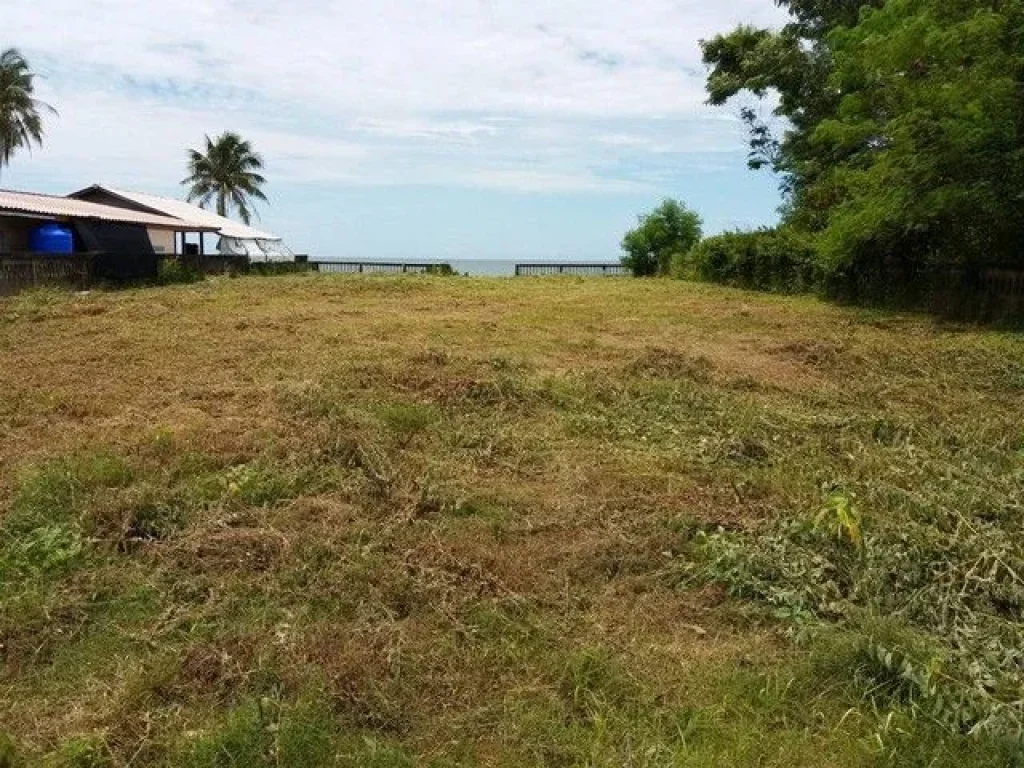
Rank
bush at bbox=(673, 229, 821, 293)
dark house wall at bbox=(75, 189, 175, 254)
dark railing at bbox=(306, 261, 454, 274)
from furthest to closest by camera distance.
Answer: dark railing at bbox=(306, 261, 454, 274) < dark house wall at bbox=(75, 189, 175, 254) < bush at bbox=(673, 229, 821, 293)

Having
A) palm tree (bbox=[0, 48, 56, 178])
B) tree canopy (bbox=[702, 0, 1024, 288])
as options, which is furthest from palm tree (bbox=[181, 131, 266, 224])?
tree canopy (bbox=[702, 0, 1024, 288])

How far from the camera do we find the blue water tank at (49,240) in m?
17.1

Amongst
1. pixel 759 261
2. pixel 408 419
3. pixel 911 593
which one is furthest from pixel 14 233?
pixel 911 593

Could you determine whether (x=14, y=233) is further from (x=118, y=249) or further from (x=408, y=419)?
(x=408, y=419)

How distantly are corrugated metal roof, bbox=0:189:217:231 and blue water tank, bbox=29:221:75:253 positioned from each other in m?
0.37

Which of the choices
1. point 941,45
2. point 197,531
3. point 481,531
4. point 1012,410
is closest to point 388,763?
point 481,531

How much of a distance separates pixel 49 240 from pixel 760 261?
15.7 m

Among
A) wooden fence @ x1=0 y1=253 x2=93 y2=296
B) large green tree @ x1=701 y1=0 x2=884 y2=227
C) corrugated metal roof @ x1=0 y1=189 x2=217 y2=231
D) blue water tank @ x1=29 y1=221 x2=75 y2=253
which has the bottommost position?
wooden fence @ x1=0 y1=253 x2=93 y2=296

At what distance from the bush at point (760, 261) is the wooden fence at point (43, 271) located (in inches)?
560

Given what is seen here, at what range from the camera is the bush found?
610 inches

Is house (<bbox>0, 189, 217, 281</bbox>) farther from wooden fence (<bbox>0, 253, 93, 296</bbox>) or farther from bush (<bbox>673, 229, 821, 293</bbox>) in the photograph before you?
bush (<bbox>673, 229, 821, 293</bbox>)

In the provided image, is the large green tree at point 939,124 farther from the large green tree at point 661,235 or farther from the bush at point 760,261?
the large green tree at point 661,235

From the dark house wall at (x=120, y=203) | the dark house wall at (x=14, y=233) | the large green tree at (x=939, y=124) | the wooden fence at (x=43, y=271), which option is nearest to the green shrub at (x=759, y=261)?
the large green tree at (x=939, y=124)

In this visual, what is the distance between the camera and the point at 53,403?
5.42 metres
